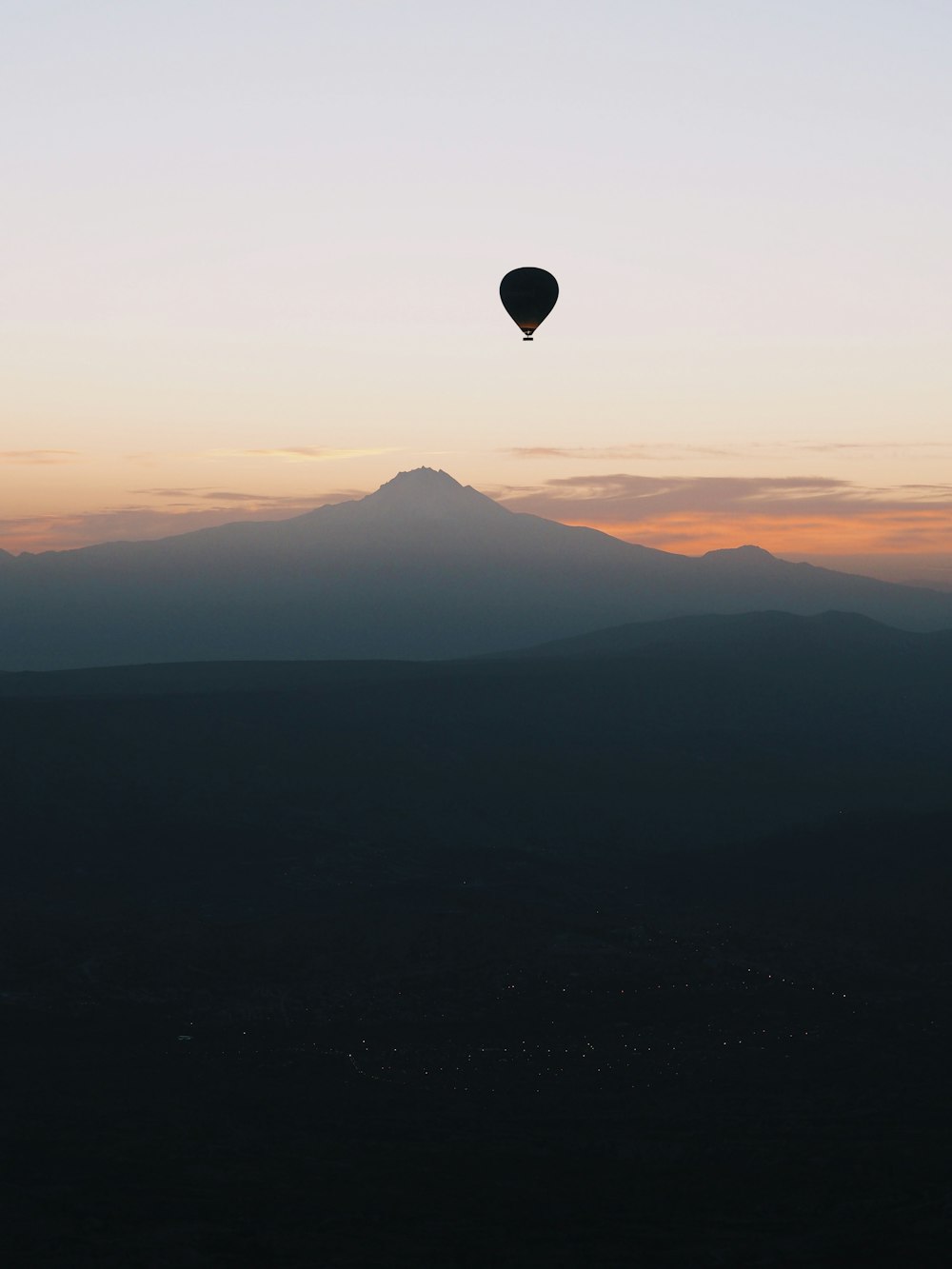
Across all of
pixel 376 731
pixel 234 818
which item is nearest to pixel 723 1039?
pixel 234 818

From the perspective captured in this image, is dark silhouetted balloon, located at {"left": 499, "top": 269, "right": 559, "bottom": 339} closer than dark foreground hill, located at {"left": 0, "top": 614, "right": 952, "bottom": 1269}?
No

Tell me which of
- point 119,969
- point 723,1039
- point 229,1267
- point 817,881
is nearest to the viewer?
point 229,1267

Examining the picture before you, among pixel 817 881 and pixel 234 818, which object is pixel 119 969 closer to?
pixel 234 818

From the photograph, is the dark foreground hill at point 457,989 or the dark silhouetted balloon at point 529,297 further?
the dark silhouetted balloon at point 529,297

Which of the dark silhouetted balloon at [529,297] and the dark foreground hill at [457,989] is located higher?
the dark silhouetted balloon at [529,297]

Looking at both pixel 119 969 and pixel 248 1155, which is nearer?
pixel 248 1155
